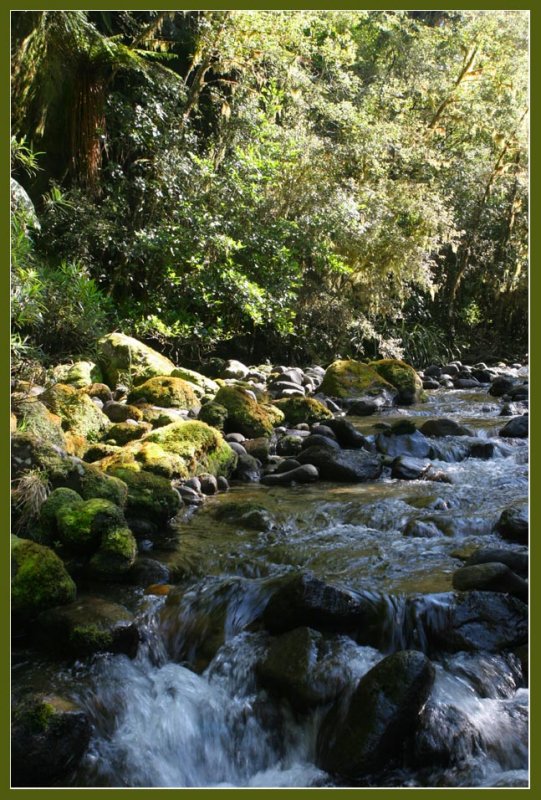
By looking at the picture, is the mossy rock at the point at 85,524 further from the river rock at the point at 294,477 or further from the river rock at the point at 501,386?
the river rock at the point at 501,386

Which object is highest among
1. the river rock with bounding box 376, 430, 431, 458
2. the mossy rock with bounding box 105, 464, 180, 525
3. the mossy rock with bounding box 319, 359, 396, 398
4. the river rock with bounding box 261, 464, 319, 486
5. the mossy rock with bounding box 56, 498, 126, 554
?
the mossy rock with bounding box 56, 498, 126, 554

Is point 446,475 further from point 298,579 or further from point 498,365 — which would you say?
point 498,365

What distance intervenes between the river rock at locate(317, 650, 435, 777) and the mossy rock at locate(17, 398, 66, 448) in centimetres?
376

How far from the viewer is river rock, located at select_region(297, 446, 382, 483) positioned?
24.7 feet

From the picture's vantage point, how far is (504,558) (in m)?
4.84

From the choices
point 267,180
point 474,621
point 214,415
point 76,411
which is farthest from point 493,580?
point 267,180

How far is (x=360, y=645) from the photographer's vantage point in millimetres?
4184

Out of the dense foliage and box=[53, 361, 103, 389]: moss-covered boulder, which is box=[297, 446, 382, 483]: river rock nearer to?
box=[53, 361, 103, 389]: moss-covered boulder

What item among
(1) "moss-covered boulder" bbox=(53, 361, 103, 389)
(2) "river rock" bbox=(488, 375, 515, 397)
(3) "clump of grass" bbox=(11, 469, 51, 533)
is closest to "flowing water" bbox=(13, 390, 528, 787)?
(3) "clump of grass" bbox=(11, 469, 51, 533)

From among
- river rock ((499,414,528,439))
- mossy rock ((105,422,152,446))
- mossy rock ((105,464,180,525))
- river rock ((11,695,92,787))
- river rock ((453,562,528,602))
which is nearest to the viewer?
river rock ((11,695,92,787))

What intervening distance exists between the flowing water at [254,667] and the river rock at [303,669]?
4cm

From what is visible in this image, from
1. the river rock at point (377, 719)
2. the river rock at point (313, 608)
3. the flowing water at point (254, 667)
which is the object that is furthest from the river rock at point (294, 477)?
the river rock at point (377, 719)

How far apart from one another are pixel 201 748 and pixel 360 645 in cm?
109

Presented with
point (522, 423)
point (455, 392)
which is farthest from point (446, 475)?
point (455, 392)
